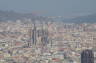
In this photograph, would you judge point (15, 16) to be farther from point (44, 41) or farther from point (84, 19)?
point (44, 41)

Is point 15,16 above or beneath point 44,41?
above

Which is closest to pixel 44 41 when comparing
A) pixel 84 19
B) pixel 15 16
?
pixel 15 16

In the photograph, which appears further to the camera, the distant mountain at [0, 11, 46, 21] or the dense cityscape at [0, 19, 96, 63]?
the distant mountain at [0, 11, 46, 21]

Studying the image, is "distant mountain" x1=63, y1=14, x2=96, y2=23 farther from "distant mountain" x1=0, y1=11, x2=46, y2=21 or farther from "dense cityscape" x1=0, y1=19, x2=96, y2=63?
"distant mountain" x1=0, y1=11, x2=46, y2=21

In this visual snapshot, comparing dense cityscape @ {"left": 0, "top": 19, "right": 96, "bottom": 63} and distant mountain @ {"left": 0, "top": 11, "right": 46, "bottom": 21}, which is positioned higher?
distant mountain @ {"left": 0, "top": 11, "right": 46, "bottom": 21}

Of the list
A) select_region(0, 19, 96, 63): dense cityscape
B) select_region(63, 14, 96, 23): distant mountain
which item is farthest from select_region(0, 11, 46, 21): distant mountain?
select_region(63, 14, 96, 23): distant mountain

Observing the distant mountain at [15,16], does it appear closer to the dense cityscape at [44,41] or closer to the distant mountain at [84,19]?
the dense cityscape at [44,41]

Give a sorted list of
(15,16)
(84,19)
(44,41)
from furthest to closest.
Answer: (84,19)
(15,16)
(44,41)

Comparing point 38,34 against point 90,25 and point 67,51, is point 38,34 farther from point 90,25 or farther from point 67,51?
point 90,25

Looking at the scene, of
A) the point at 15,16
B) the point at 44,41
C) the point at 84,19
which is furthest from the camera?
the point at 84,19
